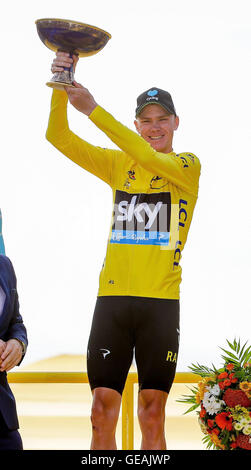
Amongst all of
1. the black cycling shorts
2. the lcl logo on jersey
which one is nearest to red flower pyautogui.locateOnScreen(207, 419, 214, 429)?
the black cycling shorts

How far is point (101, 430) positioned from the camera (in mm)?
3613

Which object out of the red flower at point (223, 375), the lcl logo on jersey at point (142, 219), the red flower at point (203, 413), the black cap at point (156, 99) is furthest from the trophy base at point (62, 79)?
the red flower at point (203, 413)

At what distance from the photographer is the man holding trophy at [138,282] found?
12.0ft

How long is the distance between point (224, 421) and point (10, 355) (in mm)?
1961

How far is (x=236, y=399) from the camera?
13.6 ft

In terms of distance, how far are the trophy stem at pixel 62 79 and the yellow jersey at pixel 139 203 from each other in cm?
21

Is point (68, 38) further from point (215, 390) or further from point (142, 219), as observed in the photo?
point (215, 390)

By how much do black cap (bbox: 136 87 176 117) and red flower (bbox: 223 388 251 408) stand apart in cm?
171

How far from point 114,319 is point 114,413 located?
0.49 metres

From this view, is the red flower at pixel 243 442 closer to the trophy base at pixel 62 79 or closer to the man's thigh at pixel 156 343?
the man's thigh at pixel 156 343

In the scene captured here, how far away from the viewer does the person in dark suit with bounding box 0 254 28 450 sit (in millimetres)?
2557

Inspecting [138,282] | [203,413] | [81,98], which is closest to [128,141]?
[81,98]

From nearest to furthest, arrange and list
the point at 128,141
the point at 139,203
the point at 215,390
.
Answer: the point at 128,141 < the point at 139,203 < the point at 215,390

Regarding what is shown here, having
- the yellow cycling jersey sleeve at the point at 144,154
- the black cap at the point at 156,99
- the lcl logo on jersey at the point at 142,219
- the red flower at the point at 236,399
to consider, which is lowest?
the red flower at the point at 236,399
